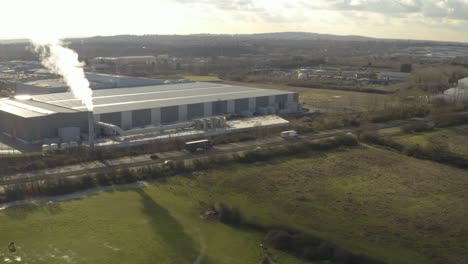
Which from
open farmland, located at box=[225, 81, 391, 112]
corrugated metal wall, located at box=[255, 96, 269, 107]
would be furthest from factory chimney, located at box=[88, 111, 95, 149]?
open farmland, located at box=[225, 81, 391, 112]

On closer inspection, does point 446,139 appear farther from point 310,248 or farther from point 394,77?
point 394,77

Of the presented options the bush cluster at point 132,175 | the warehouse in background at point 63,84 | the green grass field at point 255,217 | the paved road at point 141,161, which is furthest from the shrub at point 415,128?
the warehouse in background at point 63,84

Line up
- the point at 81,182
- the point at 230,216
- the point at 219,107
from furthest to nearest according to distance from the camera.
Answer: the point at 219,107, the point at 81,182, the point at 230,216

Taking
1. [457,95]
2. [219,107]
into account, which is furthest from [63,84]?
[457,95]

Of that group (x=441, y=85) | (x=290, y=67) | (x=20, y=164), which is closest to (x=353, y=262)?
(x=20, y=164)

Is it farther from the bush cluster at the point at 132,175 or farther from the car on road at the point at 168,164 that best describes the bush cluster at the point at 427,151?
the car on road at the point at 168,164

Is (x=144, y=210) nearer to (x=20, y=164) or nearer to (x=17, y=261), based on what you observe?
(x=17, y=261)

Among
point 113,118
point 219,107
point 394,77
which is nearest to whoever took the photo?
point 113,118
